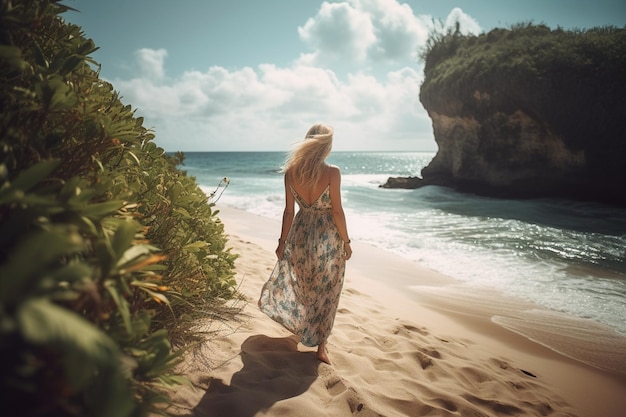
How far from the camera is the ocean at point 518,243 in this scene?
17.4ft

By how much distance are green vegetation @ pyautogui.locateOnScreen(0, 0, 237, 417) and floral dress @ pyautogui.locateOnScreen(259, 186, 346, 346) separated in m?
1.17

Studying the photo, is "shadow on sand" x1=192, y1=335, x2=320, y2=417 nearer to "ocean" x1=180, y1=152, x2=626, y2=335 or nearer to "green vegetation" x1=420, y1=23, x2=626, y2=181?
"ocean" x1=180, y1=152, x2=626, y2=335

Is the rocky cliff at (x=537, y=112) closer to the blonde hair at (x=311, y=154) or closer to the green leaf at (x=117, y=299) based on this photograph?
the blonde hair at (x=311, y=154)

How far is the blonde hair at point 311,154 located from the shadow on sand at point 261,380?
1593mm

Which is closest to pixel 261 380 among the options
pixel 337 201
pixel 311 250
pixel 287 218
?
pixel 311 250

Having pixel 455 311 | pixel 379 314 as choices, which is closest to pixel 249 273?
pixel 379 314

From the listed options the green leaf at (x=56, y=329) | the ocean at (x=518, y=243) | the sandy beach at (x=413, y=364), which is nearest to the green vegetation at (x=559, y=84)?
the ocean at (x=518, y=243)

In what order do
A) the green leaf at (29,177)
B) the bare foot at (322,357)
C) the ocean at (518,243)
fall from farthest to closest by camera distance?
the ocean at (518,243) → the bare foot at (322,357) → the green leaf at (29,177)

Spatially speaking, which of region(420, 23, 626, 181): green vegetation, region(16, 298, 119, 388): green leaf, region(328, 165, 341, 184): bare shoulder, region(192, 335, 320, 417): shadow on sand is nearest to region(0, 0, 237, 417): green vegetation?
region(16, 298, 119, 388): green leaf

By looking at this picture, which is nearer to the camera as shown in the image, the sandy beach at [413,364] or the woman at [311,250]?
the sandy beach at [413,364]

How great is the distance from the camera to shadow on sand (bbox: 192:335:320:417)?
2035 mm

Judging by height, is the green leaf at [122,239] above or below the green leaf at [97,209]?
below

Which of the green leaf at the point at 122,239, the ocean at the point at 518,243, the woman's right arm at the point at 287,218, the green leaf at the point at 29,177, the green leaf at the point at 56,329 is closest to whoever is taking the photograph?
the green leaf at the point at 56,329

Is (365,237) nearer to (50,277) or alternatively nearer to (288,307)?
(288,307)
